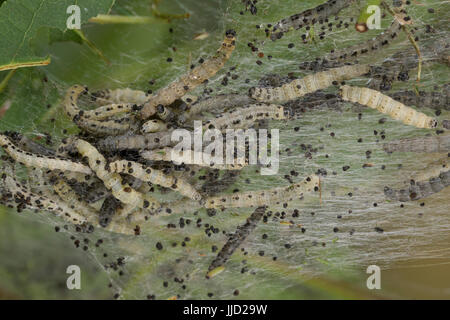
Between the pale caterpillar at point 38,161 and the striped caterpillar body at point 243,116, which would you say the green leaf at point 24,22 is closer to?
the pale caterpillar at point 38,161

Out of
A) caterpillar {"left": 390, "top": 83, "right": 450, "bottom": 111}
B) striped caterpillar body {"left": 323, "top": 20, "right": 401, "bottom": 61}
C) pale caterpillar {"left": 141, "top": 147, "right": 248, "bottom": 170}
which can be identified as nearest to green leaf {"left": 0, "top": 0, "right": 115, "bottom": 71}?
pale caterpillar {"left": 141, "top": 147, "right": 248, "bottom": 170}

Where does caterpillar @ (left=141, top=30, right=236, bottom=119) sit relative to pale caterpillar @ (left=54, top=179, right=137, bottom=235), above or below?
above

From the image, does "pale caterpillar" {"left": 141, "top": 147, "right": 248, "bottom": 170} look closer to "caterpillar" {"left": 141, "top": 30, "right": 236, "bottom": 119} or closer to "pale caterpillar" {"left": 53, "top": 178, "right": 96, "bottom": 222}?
"caterpillar" {"left": 141, "top": 30, "right": 236, "bottom": 119}

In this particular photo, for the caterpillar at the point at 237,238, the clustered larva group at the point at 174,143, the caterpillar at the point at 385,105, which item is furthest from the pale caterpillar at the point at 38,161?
the caterpillar at the point at 385,105

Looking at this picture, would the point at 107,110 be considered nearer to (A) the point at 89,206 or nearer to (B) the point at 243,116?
(A) the point at 89,206

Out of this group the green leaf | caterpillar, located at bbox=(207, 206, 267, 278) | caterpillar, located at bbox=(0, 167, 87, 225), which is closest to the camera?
the green leaf

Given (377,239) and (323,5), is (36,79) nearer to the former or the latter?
(323,5)
